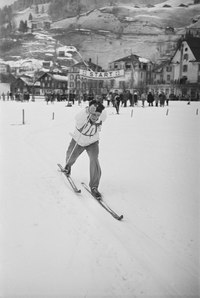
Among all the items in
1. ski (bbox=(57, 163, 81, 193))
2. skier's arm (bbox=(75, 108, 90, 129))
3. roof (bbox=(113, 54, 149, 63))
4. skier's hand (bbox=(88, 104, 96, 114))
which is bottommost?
ski (bbox=(57, 163, 81, 193))

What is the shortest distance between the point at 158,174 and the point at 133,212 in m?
1.26

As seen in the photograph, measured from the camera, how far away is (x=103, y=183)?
4320 millimetres

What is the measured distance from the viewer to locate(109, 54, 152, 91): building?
11.4 ft

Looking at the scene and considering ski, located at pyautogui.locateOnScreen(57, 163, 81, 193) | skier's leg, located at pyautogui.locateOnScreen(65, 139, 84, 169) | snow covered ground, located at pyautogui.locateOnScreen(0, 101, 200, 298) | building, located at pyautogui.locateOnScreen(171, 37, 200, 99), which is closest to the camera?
snow covered ground, located at pyautogui.locateOnScreen(0, 101, 200, 298)

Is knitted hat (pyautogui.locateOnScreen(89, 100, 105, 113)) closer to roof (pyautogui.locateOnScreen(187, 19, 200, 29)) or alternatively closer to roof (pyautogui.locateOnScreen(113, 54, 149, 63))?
roof (pyautogui.locateOnScreen(113, 54, 149, 63))

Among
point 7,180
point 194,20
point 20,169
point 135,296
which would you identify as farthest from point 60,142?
point 135,296

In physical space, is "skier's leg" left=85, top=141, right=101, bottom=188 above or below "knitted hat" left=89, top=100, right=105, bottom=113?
below

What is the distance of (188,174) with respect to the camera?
3180 millimetres

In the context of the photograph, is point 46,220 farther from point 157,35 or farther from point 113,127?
point 113,127

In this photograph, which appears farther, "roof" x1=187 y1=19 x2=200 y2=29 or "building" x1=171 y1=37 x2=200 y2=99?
"building" x1=171 y1=37 x2=200 y2=99

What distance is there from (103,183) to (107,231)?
1430 millimetres

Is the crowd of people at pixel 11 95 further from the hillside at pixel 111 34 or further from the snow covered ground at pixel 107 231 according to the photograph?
the snow covered ground at pixel 107 231

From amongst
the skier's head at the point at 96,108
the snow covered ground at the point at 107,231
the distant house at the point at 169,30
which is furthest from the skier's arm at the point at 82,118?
the distant house at the point at 169,30

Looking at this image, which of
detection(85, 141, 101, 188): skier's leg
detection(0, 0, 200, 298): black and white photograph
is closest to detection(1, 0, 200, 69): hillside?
detection(0, 0, 200, 298): black and white photograph
